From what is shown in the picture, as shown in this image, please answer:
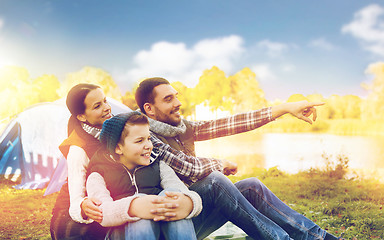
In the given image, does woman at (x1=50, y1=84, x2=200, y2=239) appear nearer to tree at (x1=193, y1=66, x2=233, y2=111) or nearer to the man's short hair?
Answer: the man's short hair

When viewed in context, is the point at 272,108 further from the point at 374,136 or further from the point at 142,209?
the point at 374,136

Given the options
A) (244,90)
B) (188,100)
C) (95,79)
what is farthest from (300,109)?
(188,100)

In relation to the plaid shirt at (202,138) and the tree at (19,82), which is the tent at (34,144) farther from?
the tree at (19,82)

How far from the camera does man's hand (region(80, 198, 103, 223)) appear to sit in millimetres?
1740

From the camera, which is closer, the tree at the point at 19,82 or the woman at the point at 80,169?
the woman at the point at 80,169

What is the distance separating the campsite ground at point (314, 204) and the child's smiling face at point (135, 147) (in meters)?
2.37

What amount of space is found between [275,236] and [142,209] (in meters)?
0.91

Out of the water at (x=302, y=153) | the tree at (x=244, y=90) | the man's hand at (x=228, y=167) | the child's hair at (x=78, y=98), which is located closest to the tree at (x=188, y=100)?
the tree at (x=244, y=90)

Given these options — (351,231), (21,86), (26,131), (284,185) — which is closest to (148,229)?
(351,231)

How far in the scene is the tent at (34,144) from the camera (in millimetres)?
6367

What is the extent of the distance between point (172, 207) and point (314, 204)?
361cm

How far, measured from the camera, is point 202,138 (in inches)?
113

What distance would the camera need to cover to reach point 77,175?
6.66 feet

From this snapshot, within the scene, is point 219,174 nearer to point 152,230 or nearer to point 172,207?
point 172,207
